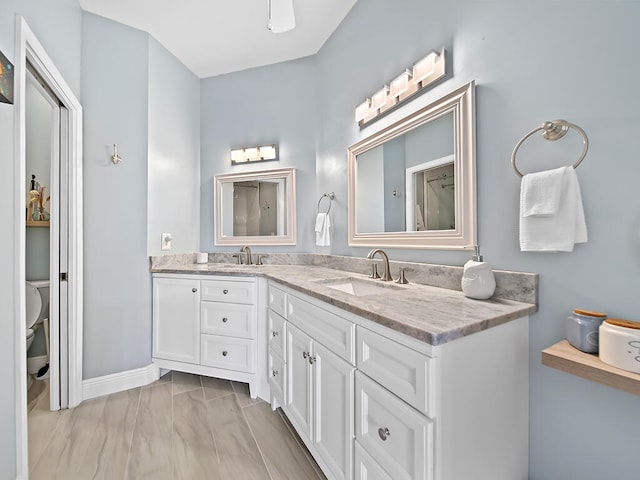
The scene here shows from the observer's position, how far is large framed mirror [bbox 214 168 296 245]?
2.43m

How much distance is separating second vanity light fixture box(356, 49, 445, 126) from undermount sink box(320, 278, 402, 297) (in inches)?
39.7

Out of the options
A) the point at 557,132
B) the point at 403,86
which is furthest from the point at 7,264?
the point at 557,132

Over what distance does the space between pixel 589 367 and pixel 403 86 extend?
1.39 meters

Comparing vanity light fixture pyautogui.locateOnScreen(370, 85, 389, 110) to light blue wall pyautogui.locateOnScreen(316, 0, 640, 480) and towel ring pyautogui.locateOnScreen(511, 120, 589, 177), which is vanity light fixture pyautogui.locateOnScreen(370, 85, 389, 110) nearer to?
light blue wall pyautogui.locateOnScreen(316, 0, 640, 480)

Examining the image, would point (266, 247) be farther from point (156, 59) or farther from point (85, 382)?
point (156, 59)

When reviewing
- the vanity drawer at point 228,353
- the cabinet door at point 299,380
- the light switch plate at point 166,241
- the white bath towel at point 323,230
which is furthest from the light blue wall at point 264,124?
the cabinet door at point 299,380

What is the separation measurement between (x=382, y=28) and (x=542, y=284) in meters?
1.66

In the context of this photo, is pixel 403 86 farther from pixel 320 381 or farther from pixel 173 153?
pixel 173 153

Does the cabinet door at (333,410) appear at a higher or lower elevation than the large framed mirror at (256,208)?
lower

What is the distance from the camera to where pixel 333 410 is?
3.60ft

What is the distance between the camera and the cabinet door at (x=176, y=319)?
203cm

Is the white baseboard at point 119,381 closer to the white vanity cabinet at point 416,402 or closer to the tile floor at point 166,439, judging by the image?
the tile floor at point 166,439

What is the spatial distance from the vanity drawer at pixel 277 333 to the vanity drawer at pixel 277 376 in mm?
43

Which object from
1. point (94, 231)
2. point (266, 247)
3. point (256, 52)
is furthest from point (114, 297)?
point (256, 52)
